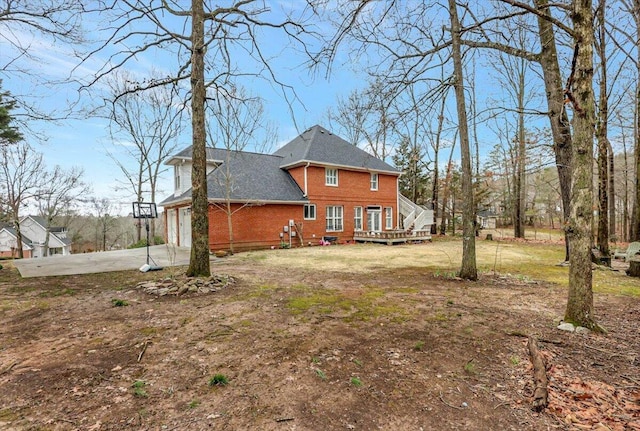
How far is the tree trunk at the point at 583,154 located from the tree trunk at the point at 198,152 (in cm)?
705

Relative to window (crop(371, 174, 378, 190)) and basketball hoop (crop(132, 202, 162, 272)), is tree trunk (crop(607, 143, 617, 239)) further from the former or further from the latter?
basketball hoop (crop(132, 202, 162, 272))

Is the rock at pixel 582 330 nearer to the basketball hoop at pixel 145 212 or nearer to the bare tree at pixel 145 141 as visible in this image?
the basketball hoop at pixel 145 212

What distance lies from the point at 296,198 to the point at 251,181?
109 inches

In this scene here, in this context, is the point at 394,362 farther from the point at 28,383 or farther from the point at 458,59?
the point at 458,59

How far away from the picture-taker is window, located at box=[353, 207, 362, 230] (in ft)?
68.0

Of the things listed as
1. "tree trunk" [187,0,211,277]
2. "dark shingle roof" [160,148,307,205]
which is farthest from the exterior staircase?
"tree trunk" [187,0,211,277]

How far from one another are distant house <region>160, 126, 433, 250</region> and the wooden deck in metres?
0.06

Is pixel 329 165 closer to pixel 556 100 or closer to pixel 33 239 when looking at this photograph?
pixel 556 100

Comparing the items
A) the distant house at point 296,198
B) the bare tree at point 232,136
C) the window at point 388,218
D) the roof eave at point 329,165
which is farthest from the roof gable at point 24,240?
the window at point 388,218

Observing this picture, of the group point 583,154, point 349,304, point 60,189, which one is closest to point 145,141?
point 60,189

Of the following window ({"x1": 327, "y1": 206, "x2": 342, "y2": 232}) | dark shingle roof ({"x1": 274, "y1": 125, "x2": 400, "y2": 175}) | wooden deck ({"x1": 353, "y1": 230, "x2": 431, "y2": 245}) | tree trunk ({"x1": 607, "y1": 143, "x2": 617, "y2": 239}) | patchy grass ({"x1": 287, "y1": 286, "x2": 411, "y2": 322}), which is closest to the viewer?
patchy grass ({"x1": 287, "y1": 286, "x2": 411, "y2": 322})

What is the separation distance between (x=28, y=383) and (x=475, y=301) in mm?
6435

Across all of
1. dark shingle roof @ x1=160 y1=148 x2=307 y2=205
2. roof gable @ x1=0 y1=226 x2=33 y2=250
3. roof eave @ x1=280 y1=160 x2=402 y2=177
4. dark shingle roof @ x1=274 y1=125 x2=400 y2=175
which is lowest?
roof gable @ x1=0 y1=226 x2=33 y2=250

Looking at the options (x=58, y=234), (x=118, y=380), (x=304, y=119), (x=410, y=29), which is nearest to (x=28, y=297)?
(x=118, y=380)
